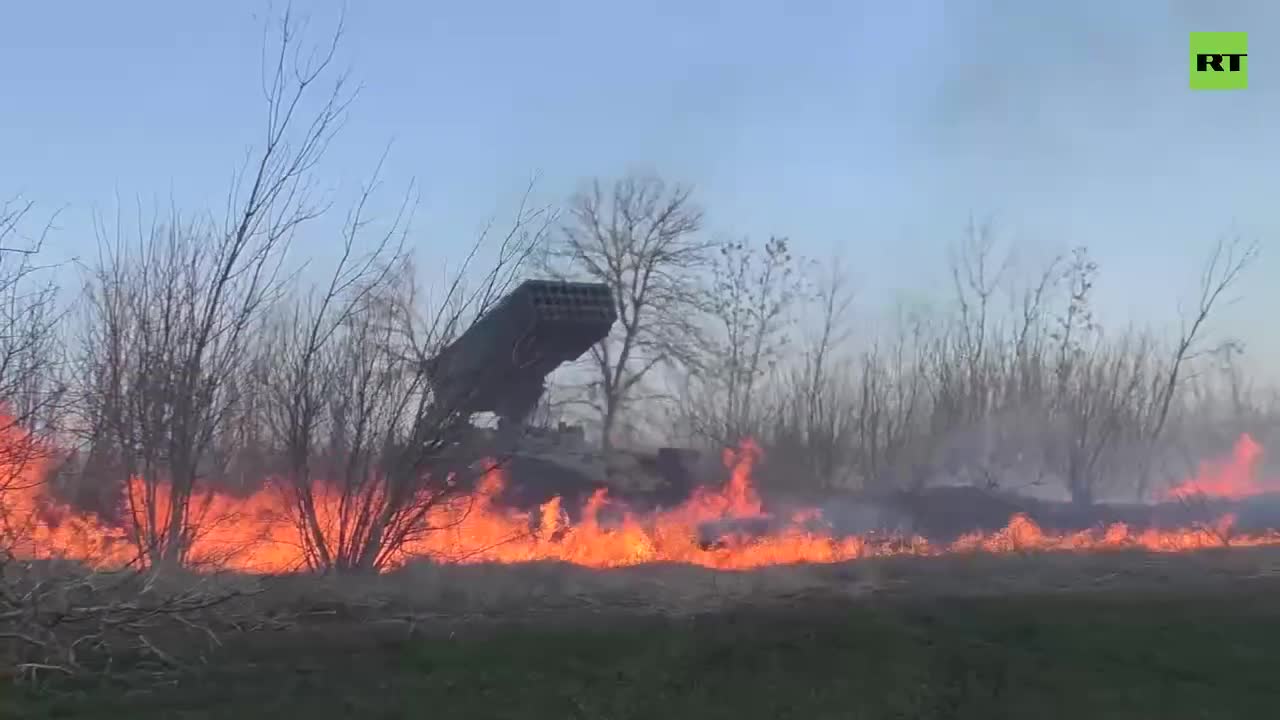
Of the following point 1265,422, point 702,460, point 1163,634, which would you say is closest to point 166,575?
point 1163,634

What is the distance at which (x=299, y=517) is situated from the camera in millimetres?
13492

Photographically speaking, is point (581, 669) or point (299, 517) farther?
point (299, 517)

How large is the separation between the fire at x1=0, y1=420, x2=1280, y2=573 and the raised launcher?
1.51m

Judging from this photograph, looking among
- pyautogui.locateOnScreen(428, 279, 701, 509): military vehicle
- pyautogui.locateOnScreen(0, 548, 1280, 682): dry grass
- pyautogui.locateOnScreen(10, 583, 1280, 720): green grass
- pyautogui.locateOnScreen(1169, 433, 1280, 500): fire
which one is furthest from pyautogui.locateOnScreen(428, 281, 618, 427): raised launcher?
pyautogui.locateOnScreen(1169, 433, 1280, 500): fire

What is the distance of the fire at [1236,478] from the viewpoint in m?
29.5

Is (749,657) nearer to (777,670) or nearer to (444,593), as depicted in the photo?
(777,670)

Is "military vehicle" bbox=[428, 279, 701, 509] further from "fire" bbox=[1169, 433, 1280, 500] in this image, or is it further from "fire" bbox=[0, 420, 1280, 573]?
"fire" bbox=[1169, 433, 1280, 500]

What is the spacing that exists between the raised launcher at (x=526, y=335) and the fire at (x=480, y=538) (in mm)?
1515

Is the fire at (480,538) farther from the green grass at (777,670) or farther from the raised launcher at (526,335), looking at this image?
the green grass at (777,670)

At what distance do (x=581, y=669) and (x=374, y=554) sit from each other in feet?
15.7

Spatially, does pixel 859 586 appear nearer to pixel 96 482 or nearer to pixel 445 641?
pixel 445 641

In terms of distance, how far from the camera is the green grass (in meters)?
8.70

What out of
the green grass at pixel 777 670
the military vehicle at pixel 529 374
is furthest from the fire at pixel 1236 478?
the green grass at pixel 777 670

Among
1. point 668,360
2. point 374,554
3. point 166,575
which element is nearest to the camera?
point 166,575
